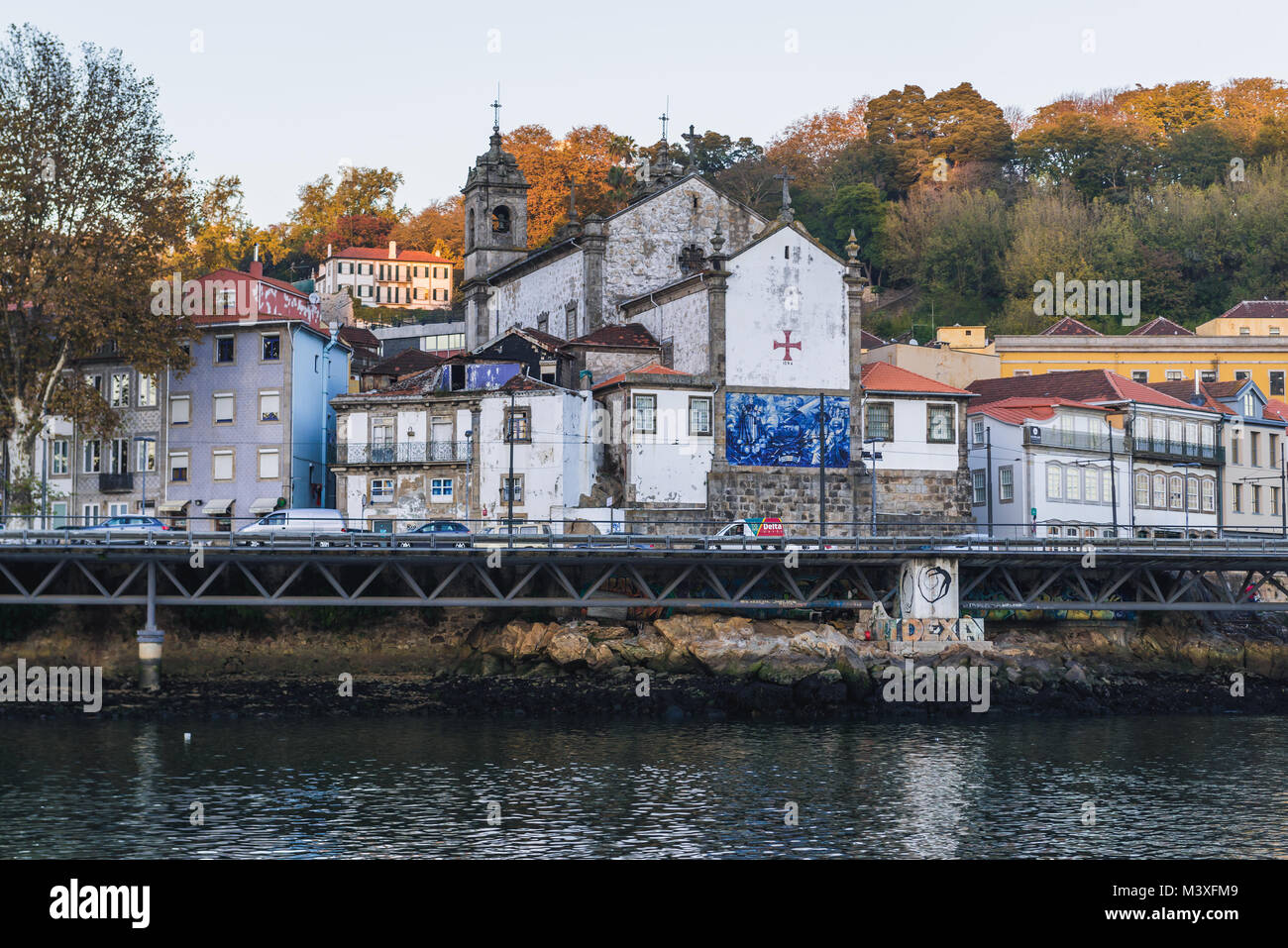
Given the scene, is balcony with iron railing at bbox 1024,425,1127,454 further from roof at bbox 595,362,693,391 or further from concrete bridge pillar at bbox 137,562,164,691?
concrete bridge pillar at bbox 137,562,164,691

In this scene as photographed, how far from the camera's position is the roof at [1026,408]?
75.1 m

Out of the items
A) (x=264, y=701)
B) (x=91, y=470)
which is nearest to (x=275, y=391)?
(x=91, y=470)

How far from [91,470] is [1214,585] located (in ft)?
172

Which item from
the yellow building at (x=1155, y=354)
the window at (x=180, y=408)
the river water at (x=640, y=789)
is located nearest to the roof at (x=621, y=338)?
the window at (x=180, y=408)

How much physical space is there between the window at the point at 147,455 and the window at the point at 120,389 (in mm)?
2440

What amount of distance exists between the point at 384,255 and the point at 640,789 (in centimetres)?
→ 11844

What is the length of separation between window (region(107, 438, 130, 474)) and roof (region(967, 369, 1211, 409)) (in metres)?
45.0

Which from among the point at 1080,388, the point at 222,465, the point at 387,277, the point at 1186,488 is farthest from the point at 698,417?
the point at 387,277

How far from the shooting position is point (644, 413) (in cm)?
6725

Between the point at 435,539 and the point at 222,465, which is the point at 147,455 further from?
the point at 435,539

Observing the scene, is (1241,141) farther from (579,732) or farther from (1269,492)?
(579,732)

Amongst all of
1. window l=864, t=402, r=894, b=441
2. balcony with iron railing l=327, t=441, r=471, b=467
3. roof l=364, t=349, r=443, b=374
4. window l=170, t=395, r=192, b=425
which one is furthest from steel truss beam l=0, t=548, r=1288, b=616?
roof l=364, t=349, r=443, b=374

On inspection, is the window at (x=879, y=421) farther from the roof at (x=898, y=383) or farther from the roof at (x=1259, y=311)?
the roof at (x=1259, y=311)

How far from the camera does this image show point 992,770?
42094 millimetres
